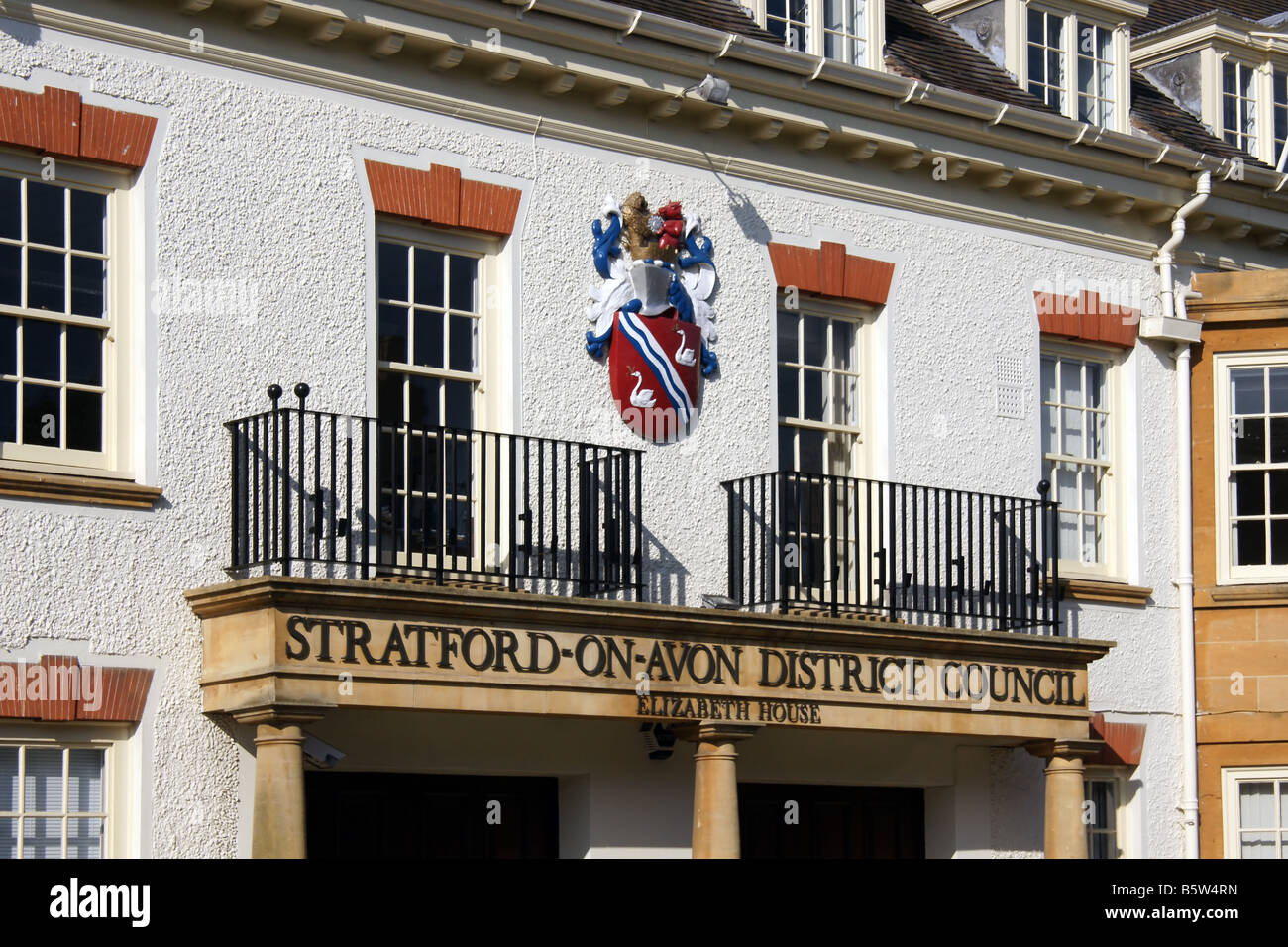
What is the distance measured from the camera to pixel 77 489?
11828 millimetres

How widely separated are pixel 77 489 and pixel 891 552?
5345 mm

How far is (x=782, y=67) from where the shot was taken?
582 inches

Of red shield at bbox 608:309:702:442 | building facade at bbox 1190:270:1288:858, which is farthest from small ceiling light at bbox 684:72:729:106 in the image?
building facade at bbox 1190:270:1288:858

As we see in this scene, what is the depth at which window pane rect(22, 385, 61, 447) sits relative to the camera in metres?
11.9

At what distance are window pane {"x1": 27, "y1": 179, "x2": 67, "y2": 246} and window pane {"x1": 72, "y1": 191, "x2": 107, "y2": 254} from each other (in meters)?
0.08

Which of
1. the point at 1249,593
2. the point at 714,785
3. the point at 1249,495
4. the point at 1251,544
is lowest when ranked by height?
the point at 714,785

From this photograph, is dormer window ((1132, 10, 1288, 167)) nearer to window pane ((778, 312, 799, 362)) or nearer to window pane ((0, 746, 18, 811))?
window pane ((778, 312, 799, 362))

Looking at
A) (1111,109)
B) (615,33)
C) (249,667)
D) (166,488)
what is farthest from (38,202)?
(1111,109)

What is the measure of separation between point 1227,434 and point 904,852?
4.13 meters

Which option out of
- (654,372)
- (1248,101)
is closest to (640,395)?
(654,372)

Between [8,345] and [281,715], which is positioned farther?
[8,345]

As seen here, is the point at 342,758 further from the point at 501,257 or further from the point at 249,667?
the point at 501,257

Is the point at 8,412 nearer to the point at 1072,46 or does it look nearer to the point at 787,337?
the point at 787,337

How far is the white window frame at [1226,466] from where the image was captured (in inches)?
651
